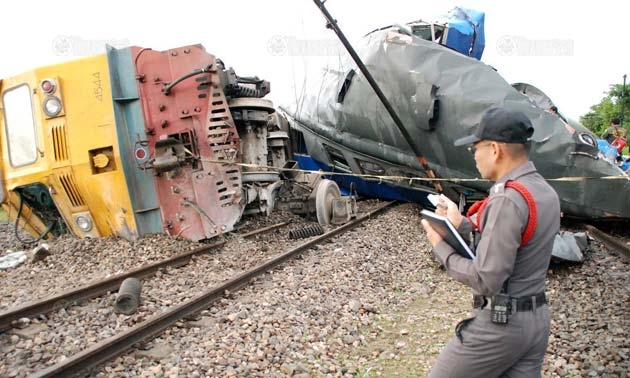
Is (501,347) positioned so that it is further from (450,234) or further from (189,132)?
(189,132)

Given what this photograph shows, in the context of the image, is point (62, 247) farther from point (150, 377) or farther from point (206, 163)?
point (150, 377)

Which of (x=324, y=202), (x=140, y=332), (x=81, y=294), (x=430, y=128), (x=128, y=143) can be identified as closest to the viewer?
(x=140, y=332)

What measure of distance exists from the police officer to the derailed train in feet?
15.5

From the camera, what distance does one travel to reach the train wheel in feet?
26.4

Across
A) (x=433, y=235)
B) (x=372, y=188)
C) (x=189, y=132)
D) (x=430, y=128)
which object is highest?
(x=433, y=235)

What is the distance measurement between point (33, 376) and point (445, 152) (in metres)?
6.28

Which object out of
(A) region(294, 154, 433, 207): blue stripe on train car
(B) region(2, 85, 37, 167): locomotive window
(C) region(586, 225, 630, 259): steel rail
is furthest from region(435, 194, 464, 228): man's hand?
(A) region(294, 154, 433, 207): blue stripe on train car

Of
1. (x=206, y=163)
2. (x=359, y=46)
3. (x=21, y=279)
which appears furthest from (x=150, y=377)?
(x=359, y=46)

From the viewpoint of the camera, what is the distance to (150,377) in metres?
2.96

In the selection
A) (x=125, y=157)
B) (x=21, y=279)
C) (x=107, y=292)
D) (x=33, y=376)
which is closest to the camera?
(x=33, y=376)

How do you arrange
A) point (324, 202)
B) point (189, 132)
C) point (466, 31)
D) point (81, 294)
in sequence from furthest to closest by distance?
point (466, 31), point (324, 202), point (189, 132), point (81, 294)

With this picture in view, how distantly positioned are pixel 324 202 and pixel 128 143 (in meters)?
3.32

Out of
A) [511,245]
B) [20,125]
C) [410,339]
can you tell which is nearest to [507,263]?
[511,245]

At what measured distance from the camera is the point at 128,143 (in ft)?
20.7
